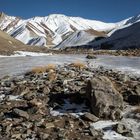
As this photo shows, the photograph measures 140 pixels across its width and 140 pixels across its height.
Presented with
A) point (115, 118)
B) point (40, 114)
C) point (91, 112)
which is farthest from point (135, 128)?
point (40, 114)

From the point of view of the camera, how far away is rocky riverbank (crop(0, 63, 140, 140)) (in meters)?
16.0

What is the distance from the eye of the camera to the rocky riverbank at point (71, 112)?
52.6ft

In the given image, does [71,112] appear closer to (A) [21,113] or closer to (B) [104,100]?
(B) [104,100]

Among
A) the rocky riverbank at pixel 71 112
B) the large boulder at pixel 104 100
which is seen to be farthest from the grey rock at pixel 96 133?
the large boulder at pixel 104 100

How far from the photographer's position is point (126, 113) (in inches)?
708

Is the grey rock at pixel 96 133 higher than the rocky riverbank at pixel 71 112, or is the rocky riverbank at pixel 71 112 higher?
the rocky riverbank at pixel 71 112

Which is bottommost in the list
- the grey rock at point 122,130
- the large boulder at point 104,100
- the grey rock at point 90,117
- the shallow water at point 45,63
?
the grey rock at point 122,130

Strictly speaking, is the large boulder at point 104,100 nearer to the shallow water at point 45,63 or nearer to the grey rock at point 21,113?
the grey rock at point 21,113

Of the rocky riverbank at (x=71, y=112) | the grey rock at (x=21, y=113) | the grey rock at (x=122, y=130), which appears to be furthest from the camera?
the grey rock at (x=21, y=113)

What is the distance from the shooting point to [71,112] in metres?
18.5

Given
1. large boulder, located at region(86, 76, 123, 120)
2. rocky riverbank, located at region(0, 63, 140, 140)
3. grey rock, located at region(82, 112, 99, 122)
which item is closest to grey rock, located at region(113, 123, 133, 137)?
rocky riverbank, located at region(0, 63, 140, 140)

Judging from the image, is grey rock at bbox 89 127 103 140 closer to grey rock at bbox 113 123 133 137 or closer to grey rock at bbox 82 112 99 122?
grey rock at bbox 113 123 133 137

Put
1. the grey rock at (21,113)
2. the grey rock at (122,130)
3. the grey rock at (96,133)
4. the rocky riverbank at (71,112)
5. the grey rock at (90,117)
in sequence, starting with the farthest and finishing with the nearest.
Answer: the grey rock at (21,113)
the grey rock at (90,117)
the rocky riverbank at (71,112)
the grey rock at (96,133)
the grey rock at (122,130)

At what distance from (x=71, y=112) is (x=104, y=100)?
1.70m
